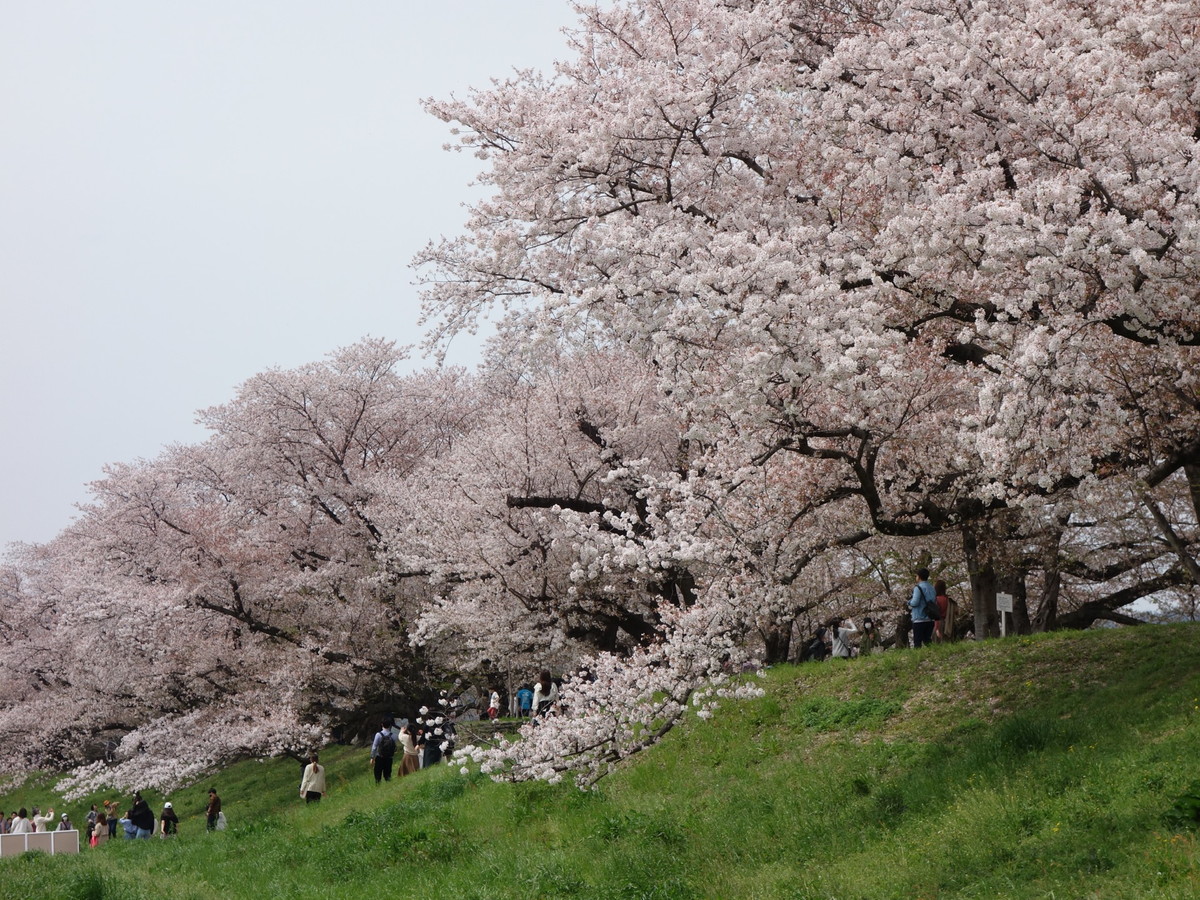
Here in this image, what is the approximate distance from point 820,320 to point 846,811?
5038 mm

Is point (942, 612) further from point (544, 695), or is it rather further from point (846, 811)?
point (846, 811)

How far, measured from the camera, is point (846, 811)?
37.2ft

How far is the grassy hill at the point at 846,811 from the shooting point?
8891 millimetres

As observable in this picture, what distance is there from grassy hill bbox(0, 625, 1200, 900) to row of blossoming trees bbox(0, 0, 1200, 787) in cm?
127

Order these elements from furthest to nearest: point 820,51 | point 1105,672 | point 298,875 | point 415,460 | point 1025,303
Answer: point 415,460 < point 298,875 < point 820,51 < point 1105,672 < point 1025,303

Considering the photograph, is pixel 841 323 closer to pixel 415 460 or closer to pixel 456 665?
pixel 456 665

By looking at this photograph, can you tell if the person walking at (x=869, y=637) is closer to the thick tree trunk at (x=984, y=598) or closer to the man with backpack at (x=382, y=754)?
the thick tree trunk at (x=984, y=598)

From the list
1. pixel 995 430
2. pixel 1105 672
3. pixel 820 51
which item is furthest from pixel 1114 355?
pixel 820 51

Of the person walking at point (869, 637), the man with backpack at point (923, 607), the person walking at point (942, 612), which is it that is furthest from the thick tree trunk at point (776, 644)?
the person walking at point (869, 637)

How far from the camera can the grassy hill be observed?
29.2 ft

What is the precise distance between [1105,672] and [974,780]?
3.15 metres

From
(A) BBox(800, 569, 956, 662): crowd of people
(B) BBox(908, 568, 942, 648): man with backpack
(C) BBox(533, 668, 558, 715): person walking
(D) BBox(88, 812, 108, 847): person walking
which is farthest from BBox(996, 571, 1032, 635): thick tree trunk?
(D) BBox(88, 812, 108, 847): person walking

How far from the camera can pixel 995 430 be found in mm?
9508

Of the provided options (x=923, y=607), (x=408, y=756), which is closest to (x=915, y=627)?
(x=923, y=607)
